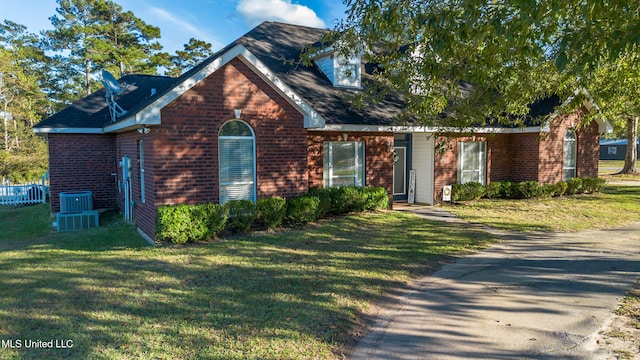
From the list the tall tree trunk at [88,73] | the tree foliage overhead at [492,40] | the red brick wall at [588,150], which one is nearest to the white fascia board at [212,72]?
the tree foliage overhead at [492,40]

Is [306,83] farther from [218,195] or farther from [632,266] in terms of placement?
[632,266]

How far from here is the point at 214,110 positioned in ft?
32.1

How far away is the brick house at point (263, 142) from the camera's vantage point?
9.57 metres

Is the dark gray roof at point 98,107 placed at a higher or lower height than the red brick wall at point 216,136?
higher

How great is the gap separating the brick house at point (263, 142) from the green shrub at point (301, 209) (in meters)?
0.42

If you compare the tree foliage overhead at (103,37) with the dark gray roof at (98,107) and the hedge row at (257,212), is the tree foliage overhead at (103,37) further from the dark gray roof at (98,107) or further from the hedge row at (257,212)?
the hedge row at (257,212)

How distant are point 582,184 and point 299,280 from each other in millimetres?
16103

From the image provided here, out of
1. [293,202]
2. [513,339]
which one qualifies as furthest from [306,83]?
[513,339]

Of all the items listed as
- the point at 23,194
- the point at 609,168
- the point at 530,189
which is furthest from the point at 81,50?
the point at 609,168

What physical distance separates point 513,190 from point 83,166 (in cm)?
1582

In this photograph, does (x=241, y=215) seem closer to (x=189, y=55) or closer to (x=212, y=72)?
(x=212, y=72)

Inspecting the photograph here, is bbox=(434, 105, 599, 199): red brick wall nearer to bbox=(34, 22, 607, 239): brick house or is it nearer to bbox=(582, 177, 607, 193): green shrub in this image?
bbox=(34, 22, 607, 239): brick house

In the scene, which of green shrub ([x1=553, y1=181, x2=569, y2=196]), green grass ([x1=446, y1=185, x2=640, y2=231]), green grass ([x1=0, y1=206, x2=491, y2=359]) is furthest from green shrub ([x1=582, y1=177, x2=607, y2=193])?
green grass ([x1=0, y1=206, x2=491, y2=359])

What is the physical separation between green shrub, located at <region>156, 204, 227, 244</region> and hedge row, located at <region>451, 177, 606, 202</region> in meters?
9.48
